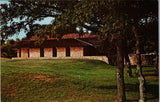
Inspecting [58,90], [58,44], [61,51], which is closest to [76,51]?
[61,51]

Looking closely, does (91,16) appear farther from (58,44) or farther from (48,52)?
(48,52)

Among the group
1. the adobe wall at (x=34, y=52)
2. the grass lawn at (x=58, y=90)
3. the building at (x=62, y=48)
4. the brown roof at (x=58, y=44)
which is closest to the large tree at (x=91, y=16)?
the grass lawn at (x=58, y=90)

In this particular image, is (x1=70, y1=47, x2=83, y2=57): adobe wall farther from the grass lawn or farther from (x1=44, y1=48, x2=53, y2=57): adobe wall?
the grass lawn

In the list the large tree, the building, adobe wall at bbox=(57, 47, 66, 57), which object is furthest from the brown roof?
the large tree

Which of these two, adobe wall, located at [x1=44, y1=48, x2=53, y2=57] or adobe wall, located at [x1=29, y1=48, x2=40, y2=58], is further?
adobe wall, located at [x1=29, y1=48, x2=40, y2=58]

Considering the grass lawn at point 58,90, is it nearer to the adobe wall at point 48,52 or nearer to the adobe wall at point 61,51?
the adobe wall at point 61,51

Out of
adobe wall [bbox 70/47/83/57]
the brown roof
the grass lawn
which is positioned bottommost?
the grass lawn

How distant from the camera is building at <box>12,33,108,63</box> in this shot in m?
A: 40.4

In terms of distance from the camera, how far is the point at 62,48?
41531 mm

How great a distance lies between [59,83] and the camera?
53.7ft

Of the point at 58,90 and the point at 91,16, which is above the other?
the point at 91,16

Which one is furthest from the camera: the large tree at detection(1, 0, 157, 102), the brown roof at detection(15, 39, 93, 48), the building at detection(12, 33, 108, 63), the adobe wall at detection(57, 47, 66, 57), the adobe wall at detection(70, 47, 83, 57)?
the adobe wall at detection(57, 47, 66, 57)

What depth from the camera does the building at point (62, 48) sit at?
133 ft

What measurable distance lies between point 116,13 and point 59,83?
8.05 metres
